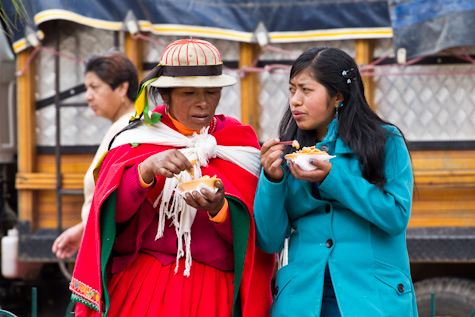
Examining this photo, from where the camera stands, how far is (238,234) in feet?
8.88

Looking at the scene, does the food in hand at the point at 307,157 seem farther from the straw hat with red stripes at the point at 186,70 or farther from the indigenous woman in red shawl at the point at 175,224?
the straw hat with red stripes at the point at 186,70

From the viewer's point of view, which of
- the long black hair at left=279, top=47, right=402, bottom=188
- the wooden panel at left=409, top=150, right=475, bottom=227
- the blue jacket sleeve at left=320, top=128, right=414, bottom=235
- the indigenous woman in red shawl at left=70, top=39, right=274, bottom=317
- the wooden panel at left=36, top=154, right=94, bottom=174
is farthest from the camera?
the wooden panel at left=36, top=154, right=94, bottom=174

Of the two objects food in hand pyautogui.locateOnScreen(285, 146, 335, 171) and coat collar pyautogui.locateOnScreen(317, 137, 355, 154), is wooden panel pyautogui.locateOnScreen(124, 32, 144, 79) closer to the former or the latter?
coat collar pyautogui.locateOnScreen(317, 137, 355, 154)

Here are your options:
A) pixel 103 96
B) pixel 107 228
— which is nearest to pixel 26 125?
pixel 103 96

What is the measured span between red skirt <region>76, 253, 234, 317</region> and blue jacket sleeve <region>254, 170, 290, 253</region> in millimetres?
228

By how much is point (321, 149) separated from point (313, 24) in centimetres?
237

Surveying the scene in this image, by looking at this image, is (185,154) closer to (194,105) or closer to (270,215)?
(194,105)

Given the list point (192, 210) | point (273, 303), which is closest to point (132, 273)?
point (192, 210)

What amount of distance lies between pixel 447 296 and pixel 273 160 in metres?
2.95

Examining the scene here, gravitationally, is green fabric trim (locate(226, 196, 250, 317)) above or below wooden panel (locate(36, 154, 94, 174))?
below

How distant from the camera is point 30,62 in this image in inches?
205

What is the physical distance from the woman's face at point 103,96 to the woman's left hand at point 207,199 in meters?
1.71

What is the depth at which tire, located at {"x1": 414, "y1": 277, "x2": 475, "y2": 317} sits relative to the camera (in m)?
4.97

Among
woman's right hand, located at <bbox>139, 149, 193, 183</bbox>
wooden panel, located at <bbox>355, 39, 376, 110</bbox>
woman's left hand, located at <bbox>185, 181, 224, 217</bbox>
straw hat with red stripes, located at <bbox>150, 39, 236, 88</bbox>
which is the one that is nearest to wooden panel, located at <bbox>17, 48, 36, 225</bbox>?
wooden panel, located at <bbox>355, 39, 376, 110</bbox>
